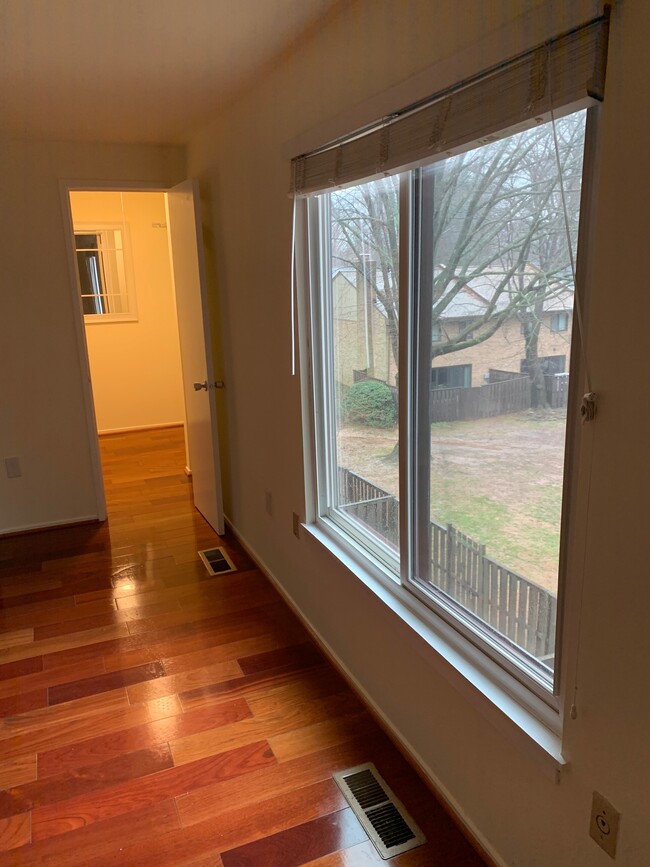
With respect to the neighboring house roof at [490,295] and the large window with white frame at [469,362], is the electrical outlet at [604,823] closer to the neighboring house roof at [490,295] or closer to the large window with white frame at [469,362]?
the large window with white frame at [469,362]

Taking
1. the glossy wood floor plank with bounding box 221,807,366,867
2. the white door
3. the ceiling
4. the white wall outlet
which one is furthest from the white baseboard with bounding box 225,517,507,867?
the ceiling

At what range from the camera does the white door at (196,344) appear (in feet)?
11.1

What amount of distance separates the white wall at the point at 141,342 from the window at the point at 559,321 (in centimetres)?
555

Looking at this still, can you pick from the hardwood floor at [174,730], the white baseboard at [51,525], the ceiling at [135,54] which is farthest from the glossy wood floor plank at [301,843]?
the white baseboard at [51,525]

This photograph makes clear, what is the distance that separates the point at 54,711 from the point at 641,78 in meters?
2.52

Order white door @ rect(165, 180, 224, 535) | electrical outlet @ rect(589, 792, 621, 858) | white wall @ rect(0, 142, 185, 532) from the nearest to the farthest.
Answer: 1. electrical outlet @ rect(589, 792, 621, 858)
2. white door @ rect(165, 180, 224, 535)
3. white wall @ rect(0, 142, 185, 532)

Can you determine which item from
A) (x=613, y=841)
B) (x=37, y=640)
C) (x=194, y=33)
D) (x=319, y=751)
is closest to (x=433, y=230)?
(x=194, y=33)

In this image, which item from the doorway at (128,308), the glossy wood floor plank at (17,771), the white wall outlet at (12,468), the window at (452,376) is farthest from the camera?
the doorway at (128,308)

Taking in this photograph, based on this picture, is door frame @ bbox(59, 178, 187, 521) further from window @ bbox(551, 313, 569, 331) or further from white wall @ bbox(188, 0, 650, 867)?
window @ bbox(551, 313, 569, 331)

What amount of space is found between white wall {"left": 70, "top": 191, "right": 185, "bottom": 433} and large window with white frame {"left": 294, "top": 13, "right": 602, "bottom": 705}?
4409 millimetres

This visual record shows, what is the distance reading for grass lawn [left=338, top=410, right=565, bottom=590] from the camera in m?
1.38

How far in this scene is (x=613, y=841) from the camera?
3.99 ft

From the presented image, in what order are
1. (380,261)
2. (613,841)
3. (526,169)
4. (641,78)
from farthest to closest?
(380,261) < (526,169) < (613,841) < (641,78)

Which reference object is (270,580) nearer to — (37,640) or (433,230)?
(37,640)
